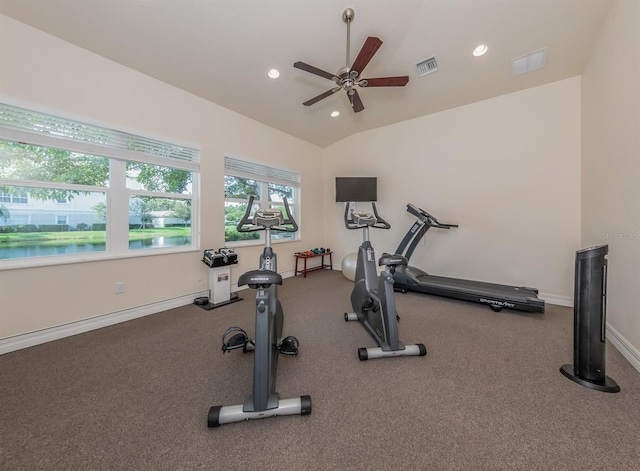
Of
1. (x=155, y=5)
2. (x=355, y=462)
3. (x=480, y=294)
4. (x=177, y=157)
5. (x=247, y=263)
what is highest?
(x=155, y=5)

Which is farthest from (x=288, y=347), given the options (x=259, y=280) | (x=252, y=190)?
(x=252, y=190)

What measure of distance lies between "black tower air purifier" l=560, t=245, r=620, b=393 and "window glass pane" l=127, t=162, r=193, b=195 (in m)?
4.29

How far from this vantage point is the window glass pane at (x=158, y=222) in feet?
9.96

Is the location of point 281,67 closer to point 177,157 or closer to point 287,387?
point 177,157

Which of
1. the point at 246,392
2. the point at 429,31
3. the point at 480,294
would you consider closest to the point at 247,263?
the point at 246,392

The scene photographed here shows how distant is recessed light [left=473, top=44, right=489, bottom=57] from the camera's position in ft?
9.08

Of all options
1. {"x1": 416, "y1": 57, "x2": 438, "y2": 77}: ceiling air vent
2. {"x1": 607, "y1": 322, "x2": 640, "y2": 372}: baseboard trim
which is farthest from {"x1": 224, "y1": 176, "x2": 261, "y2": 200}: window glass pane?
{"x1": 607, "y1": 322, "x2": 640, "y2": 372}: baseboard trim

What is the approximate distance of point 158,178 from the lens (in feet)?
10.5

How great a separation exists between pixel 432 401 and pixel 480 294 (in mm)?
2189

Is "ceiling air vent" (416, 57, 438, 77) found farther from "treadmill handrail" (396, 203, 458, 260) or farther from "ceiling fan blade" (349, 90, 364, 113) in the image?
"treadmill handrail" (396, 203, 458, 260)

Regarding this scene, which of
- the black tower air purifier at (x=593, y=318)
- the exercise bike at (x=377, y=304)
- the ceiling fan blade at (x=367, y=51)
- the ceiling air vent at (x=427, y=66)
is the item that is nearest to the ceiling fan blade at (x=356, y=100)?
the ceiling fan blade at (x=367, y=51)

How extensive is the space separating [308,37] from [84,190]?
2939 mm

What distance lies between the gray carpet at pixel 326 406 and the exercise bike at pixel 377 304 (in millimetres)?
86

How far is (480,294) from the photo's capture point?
3.20 metres
